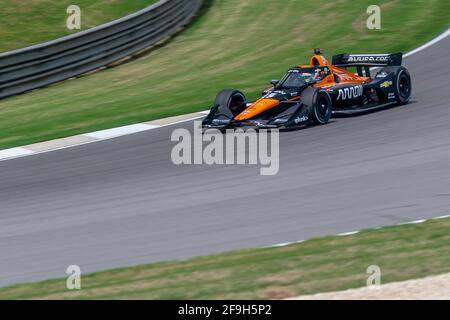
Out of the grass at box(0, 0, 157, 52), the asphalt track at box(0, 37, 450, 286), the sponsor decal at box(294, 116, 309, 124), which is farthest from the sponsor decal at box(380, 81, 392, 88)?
the grass at box(0, 0, 157, 52)

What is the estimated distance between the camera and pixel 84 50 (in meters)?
21.1

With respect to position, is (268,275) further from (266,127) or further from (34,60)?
(34,60)

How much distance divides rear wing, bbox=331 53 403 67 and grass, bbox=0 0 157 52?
8314mm

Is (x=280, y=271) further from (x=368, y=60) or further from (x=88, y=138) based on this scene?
(x=368, y=60)

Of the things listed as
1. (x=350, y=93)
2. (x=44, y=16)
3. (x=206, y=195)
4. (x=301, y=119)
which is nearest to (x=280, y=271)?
(x=206, y=195)

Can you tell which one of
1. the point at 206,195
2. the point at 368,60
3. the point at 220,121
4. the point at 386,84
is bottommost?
the point at 206,195

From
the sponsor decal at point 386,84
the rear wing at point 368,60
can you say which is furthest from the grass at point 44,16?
the sponsor decal at point 386,84

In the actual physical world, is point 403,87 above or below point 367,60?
below

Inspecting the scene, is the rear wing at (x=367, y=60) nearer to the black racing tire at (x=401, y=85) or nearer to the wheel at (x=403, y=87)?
the black racing tire at (x=401, y=85)

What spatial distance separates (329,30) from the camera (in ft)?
74.7

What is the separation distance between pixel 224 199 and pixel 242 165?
5.75ft

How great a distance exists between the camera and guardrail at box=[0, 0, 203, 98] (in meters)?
19.9

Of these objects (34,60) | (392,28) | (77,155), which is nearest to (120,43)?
(34,60)

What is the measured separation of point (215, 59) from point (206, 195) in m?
10.5
